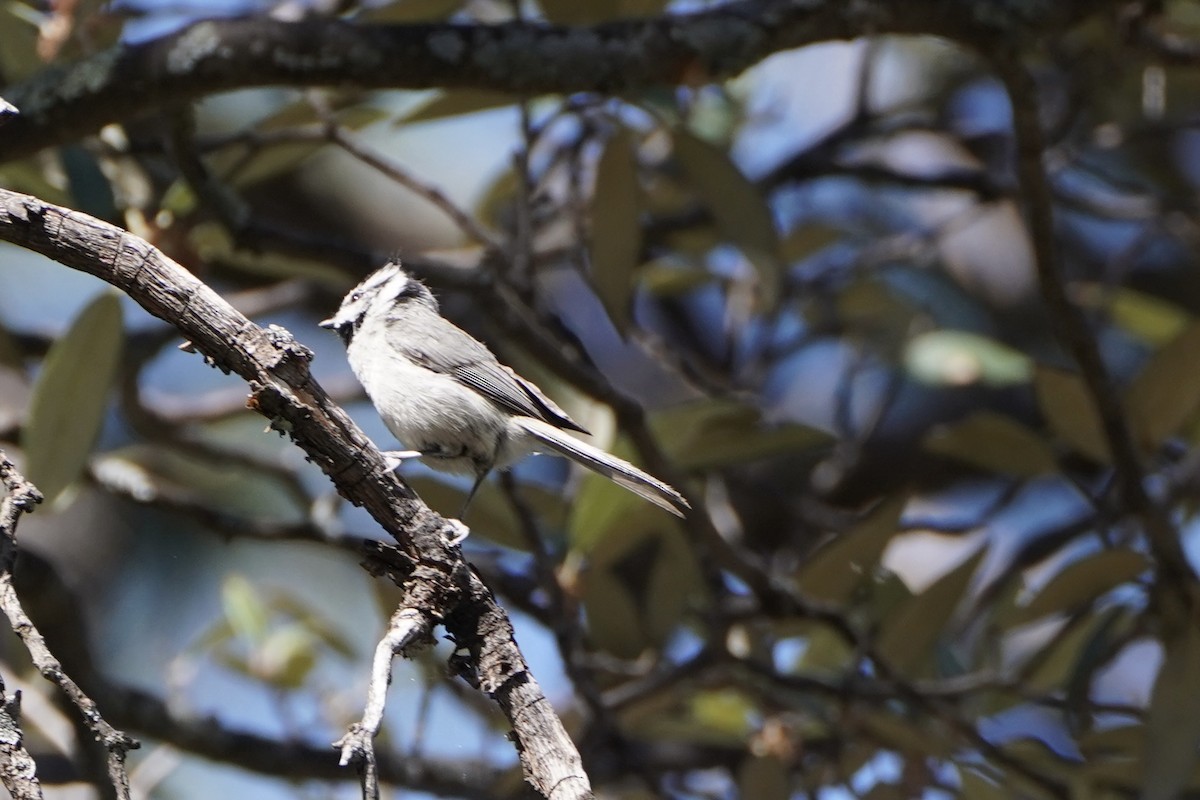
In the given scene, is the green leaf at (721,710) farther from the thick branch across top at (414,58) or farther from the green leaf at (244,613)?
the thick branch across top at (414,58)

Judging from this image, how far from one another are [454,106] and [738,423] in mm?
1318

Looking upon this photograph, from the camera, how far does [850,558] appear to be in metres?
4.11

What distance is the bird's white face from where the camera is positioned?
379 centimetres

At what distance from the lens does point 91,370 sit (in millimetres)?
3668

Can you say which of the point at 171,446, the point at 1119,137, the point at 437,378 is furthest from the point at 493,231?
the point at 1119,137

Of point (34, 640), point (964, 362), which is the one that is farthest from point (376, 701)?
point (964, 362)

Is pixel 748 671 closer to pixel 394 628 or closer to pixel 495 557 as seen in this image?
pixel 495 557

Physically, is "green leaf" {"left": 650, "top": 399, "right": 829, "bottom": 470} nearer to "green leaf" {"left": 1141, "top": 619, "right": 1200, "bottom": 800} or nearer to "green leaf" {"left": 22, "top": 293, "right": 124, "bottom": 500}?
"green leaf" {"left": 1141, "top": 619, "right": 1200, "bottom": 800}

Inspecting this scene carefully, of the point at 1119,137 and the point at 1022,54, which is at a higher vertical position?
the point at 1022,54

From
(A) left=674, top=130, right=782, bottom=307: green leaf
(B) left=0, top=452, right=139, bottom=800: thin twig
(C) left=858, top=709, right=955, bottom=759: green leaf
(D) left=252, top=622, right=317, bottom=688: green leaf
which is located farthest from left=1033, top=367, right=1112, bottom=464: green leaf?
(B) left=0, top=452, right=139, bottom=800: thin twig

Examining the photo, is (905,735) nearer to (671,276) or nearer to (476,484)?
(476,484)

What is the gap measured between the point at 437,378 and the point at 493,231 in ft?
7.19

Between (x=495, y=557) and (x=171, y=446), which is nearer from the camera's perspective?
(x=495, y=557)

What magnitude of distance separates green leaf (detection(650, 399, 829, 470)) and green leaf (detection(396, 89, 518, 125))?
3.56ft
